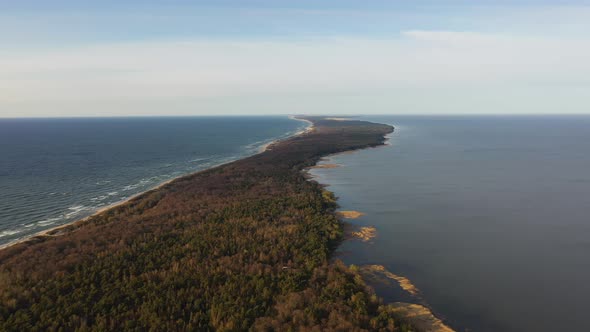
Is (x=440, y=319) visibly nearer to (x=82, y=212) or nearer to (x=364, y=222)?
(x=364, y=222)

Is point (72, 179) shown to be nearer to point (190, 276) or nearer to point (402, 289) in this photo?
point (190, 276)

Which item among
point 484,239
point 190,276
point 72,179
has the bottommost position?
point 484,239

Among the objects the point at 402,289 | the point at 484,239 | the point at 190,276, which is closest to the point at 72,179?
the point at 190,276

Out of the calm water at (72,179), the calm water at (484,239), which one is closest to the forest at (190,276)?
the calm water at (484,239)

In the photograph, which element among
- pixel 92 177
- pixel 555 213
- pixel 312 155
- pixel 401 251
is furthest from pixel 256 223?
pixel 312 155

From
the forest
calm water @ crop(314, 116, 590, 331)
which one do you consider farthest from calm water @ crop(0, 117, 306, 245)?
calm water @ crop(314, 116, 590, 331)

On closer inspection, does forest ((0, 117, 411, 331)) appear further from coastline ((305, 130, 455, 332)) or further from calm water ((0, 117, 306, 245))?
calm water ((0, 117, 306, 245))
